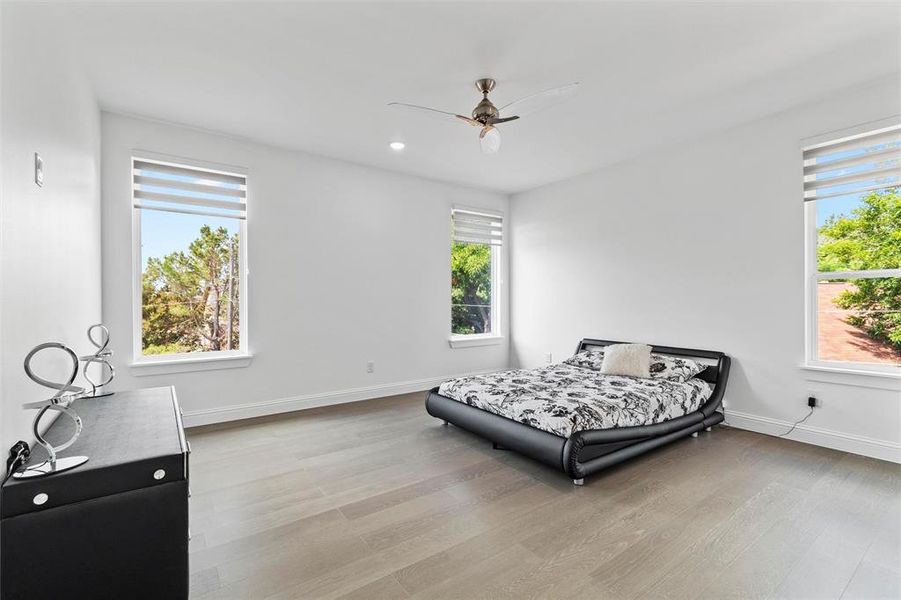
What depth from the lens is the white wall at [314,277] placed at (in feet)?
11.8

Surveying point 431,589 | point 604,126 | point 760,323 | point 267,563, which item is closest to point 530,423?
point 431,589

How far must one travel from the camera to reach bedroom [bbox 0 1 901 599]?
5.75ft

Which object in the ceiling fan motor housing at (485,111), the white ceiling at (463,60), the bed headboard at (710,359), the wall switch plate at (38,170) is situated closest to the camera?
the wall switch plate at (38,170)

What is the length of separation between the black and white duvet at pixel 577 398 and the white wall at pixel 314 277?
146 centimetres

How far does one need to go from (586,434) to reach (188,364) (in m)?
3.43

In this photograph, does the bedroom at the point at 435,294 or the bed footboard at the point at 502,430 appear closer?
the bedroom at the point at 435,294

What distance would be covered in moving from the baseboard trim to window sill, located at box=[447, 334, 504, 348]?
0.50 m

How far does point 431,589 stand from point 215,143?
4051mm

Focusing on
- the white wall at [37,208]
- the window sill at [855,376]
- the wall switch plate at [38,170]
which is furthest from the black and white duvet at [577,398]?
the wall switch plate at [38,170]

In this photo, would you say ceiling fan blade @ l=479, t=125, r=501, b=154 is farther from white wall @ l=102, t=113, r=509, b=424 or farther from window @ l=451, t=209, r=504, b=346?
window @ l=451, t=209, r=504, b=346

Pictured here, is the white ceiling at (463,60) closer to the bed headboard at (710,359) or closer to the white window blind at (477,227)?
the white window blind at (477,227)

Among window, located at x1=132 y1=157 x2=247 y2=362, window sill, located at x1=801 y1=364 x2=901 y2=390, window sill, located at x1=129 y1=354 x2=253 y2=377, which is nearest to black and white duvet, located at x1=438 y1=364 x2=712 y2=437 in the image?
window sill, located at x1=801 y1=364 x2=901 y2=390

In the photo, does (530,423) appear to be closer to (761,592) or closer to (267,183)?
(761,592)

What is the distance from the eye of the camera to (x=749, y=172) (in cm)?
380
